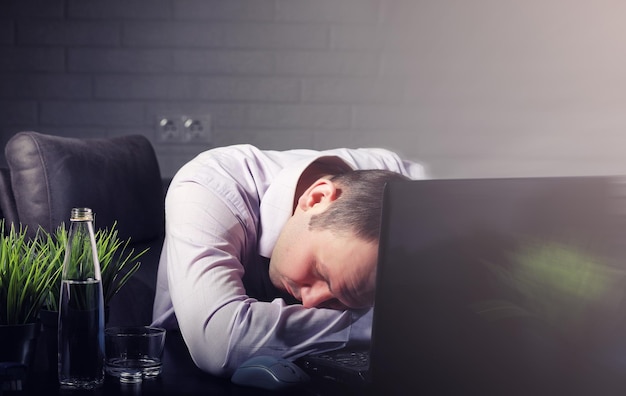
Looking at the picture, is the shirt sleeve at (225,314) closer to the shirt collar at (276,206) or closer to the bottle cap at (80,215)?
the shirt collar at (276,206)

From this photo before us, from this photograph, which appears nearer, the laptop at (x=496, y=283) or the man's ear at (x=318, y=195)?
the laptop at (x=496, y=283)

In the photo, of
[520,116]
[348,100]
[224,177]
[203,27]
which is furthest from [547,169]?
[224,177]

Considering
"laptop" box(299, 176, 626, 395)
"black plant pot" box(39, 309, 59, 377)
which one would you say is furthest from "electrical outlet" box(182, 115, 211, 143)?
"laptop" box(299, 176, 626, 395)

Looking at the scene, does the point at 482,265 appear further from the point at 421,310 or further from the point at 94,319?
the point at 94,319

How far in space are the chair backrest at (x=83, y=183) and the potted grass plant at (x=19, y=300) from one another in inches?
32.9

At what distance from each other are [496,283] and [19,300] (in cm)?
60

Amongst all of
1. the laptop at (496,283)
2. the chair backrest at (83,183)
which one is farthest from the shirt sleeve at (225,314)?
the chair backrest at (83,183)

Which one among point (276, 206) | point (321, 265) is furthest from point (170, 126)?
point (321, 265)

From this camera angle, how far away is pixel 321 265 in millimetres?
1146

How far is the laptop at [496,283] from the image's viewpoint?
70cm

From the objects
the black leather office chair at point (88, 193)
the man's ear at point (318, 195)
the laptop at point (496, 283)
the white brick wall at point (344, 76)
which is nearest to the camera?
the laptop at point (496, 283)

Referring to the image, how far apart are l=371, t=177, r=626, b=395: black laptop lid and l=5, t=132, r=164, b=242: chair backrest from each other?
129 cm

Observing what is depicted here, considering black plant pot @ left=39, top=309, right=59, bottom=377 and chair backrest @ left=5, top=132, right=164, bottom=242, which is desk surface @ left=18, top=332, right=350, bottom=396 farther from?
chair backrest @ left=5, top=132, right=164, bottom=242

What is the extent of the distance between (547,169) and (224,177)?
195 cm
